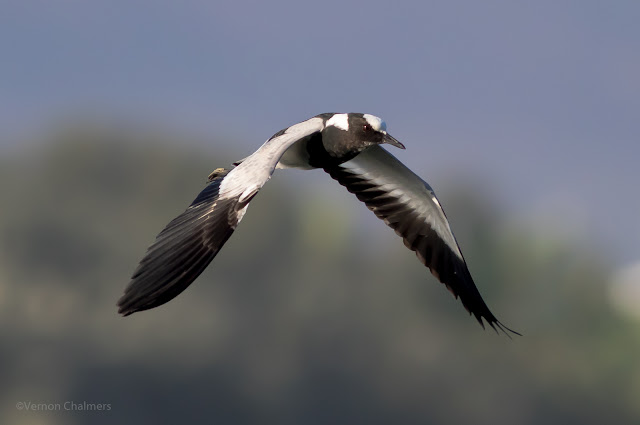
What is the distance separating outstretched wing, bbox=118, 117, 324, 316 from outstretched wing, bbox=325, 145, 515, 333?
2.54 m

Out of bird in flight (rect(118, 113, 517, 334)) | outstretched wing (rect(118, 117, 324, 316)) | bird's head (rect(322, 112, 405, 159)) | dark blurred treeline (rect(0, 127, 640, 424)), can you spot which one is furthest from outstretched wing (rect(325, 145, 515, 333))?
dark blurred treeline (rect(0, 127, 640, 424))

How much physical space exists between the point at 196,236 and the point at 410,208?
4.34 metres

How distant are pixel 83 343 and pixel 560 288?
92.0 ft

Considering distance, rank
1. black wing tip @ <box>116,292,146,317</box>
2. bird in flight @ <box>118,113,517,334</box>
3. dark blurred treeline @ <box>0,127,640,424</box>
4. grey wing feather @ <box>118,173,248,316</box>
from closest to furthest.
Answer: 1. black wing tip @ <box>116,292,146,317</box>
2. grey wing feather @ <box>118,173,248,316</box>
3. bird in flight @ <box>118,113,517,334</box>
4. dark blurred treeline @ <box>0,127,640,424</box>

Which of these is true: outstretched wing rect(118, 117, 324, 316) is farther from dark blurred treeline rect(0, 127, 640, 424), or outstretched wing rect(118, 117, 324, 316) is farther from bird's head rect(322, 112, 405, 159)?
dark blurred treeline rect(0, 127, 640, 424)

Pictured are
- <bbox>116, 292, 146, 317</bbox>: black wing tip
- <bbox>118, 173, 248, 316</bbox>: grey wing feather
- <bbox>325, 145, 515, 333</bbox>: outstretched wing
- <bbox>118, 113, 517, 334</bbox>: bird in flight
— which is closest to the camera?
<bbox>116, 292, 146, 317</bbox>: black wing tip

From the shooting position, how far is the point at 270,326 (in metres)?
65.8

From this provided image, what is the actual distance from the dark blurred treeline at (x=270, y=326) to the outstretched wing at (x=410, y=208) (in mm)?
39958

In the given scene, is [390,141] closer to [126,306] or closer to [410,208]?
[410,208]

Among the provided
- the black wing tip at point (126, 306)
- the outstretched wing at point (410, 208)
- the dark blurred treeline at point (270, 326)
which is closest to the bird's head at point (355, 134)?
the outstretched wing at point (410, 208)

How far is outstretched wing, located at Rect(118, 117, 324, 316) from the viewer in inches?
461

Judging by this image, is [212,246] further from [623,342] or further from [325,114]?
[623,342]

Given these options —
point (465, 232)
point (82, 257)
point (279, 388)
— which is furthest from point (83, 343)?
point (465, 232)

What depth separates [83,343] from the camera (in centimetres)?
6000
